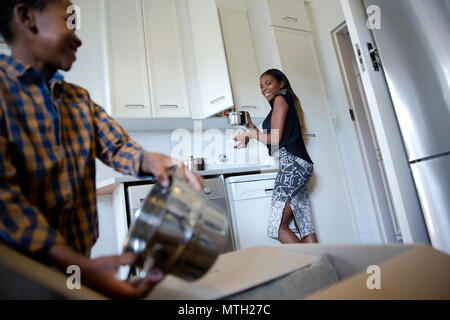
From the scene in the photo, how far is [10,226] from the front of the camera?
1.02 ft

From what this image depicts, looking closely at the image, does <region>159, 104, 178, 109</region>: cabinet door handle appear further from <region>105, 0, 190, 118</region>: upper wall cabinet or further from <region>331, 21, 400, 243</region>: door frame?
<region>331, 21, 400, 243</region>: door frame

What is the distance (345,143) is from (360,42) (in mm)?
1071

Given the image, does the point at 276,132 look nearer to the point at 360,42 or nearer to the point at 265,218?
the point at 265,218

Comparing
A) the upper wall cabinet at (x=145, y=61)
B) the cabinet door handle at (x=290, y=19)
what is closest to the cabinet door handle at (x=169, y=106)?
the upper wall cabinet at (x=145, y=61)

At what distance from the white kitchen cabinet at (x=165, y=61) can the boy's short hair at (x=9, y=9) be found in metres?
1.60

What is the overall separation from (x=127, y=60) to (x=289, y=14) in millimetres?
1389

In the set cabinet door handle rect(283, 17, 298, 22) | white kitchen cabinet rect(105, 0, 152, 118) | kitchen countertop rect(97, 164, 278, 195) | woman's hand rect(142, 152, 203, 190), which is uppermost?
cabinet door handle rect(283, 17, 298, 22)

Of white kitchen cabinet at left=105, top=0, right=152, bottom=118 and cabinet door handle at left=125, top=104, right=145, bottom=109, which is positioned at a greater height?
white kitchen cabinet at left=105, top=0, right=152, bottom=118

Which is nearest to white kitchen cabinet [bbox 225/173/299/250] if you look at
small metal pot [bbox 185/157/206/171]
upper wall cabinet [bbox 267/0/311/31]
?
small metal pot [bbox 185/157/206/171]

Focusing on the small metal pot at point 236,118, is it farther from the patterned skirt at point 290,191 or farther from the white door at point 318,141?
the white door at point 318,141

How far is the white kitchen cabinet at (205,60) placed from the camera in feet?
7.27

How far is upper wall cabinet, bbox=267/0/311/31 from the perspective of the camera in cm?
242
